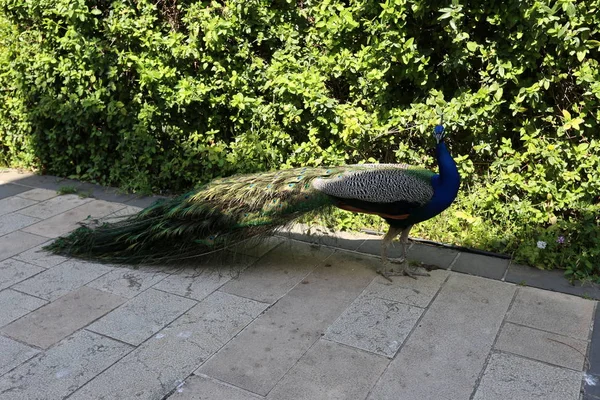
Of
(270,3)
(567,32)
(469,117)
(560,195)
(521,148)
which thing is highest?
(270,3)

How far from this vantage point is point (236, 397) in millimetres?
2777

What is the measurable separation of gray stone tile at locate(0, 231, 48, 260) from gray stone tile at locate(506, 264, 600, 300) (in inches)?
151

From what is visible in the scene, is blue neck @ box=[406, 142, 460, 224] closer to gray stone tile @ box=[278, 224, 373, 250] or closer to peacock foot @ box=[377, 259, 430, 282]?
peacock foot @ box=[377, 259, 430, 282]

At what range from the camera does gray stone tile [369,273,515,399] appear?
2830 millimetres

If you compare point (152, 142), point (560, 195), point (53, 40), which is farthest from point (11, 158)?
point (560, 195)

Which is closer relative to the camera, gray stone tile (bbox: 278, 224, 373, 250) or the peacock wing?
the peacock wing

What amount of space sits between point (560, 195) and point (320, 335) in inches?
92.5

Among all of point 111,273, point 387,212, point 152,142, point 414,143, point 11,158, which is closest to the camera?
point 387,212

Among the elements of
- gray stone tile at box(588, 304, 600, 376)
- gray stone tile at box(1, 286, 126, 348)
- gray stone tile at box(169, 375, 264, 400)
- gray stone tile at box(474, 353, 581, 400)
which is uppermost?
gray stone tile at box(1, 286, 126, 348)

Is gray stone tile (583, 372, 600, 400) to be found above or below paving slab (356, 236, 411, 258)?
below

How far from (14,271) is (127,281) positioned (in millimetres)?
930

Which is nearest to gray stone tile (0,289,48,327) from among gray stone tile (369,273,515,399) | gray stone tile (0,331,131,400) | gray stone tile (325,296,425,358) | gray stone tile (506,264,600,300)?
gray stone tile (0,331,131,400)

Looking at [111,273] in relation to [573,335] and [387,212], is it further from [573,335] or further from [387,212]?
[573,335]

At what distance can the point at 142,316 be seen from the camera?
3537 mm
